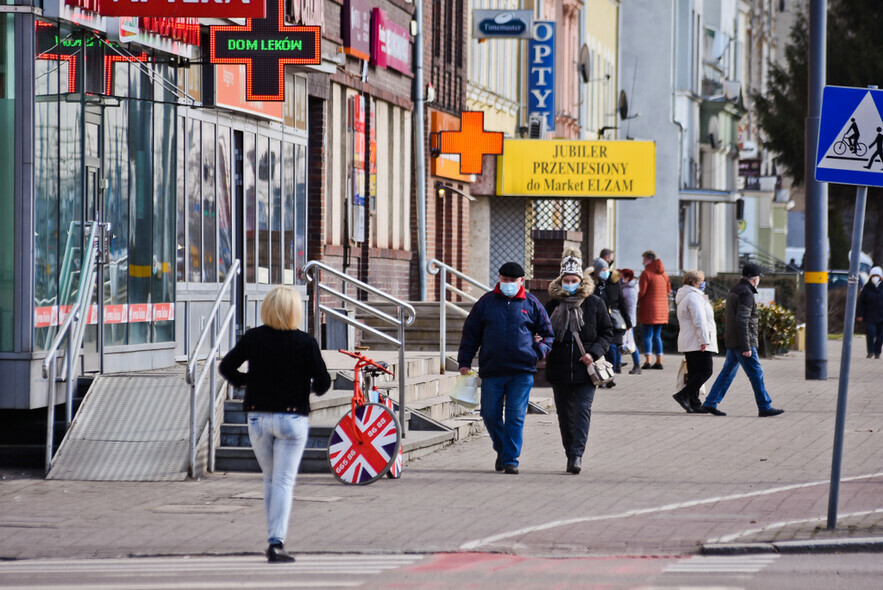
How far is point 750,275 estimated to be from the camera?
18.0m

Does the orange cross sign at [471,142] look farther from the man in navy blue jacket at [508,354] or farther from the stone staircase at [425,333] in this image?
the man in navy blue jacket at [508,354]

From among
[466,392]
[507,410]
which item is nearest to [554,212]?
[466,392]

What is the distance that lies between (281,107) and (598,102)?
27590 millimetres

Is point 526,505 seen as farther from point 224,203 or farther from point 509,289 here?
point 224,203

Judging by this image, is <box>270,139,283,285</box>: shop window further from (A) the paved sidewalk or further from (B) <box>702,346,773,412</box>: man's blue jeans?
(B) <box>702,346,773,412</box>: man's blue jeans

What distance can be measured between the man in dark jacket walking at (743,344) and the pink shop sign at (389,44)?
7.21 meters

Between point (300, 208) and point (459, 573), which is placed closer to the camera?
point (459, 573)

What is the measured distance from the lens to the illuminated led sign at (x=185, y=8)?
1352 cm

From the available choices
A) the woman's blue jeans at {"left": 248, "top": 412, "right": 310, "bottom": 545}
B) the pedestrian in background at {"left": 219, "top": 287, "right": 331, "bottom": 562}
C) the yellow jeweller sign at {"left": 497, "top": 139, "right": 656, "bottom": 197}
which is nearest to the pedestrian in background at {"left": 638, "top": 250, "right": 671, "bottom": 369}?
the yellow jeweller sign at {"left": 497, "top": 139, "right": 656, "bottom": 197}

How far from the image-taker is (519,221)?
32.3 meters

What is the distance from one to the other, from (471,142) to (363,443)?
15568mm

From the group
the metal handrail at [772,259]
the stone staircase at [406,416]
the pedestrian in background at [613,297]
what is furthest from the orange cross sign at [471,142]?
the metal handrail at [772,259]

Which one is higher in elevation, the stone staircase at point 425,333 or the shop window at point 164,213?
the shop window at point 164,213

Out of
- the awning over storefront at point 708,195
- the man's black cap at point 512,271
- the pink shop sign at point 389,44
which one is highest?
the pink shop sign at point 389,44
